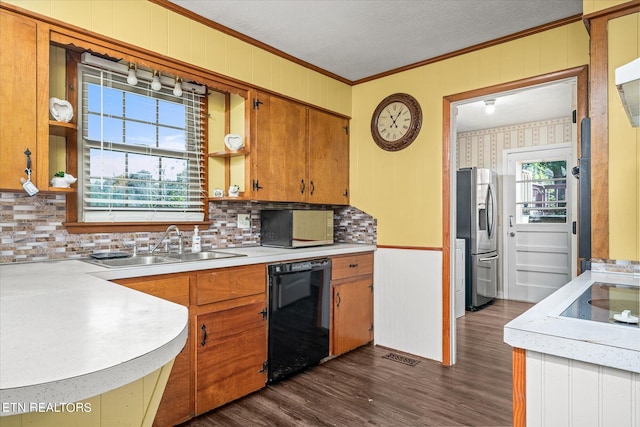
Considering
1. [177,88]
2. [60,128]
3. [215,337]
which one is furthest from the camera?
[177,88]

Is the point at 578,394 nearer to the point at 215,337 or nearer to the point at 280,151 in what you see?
the point at 215,337

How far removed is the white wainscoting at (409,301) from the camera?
10.1ft

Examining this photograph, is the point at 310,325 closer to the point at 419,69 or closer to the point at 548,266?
the point at 419,69

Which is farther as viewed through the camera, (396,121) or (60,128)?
(396,121)

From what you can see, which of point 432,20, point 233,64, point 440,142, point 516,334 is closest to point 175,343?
point 516,334

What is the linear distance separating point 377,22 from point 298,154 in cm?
116

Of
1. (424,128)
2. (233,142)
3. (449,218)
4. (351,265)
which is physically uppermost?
(424,128)

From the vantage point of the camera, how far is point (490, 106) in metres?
4.24

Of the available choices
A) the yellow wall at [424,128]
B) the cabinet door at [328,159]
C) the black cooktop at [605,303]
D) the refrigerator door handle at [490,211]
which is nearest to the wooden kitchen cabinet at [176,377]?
the cabinet door at [328,159]

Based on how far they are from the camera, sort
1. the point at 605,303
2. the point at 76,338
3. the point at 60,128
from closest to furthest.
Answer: the point at 76,338, the point at 605,303, the point at 60,128

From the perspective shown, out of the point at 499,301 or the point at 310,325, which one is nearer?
the point at 310,325

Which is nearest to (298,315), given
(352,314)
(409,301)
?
(352,314)

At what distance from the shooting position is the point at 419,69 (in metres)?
3.22

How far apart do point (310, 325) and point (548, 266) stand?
3.84 metres
